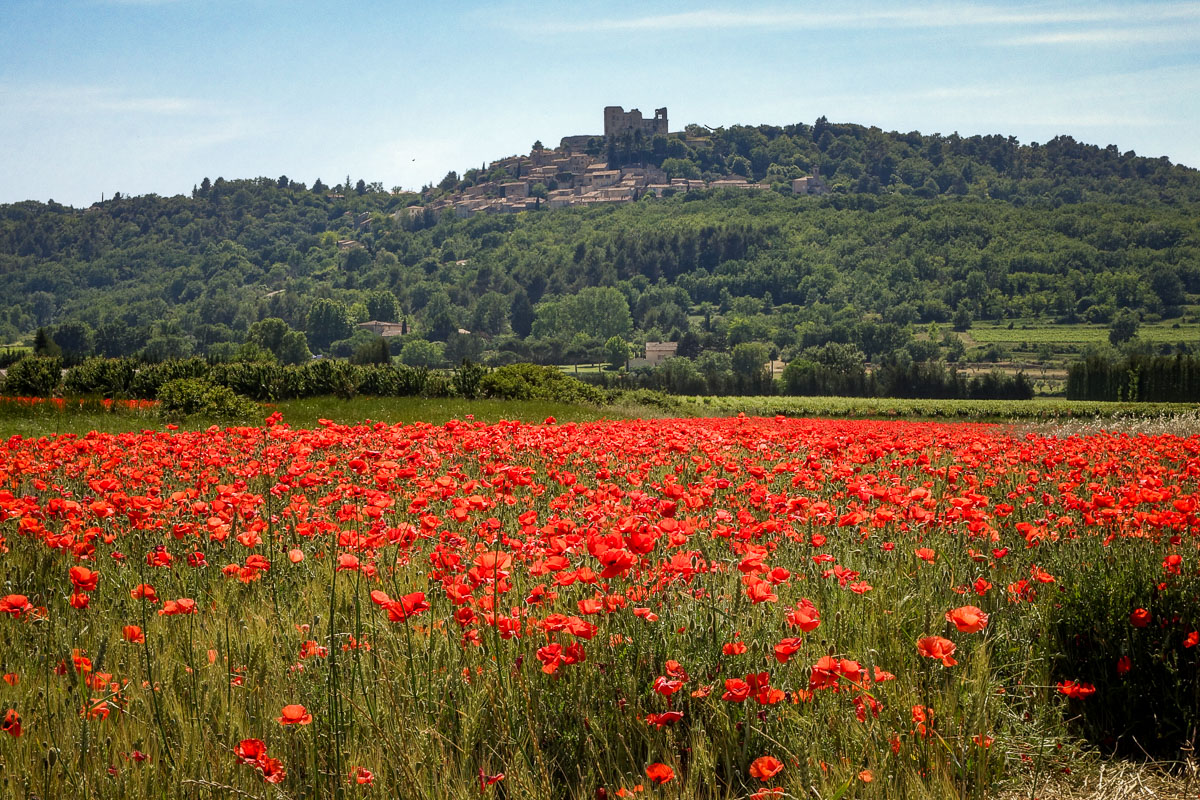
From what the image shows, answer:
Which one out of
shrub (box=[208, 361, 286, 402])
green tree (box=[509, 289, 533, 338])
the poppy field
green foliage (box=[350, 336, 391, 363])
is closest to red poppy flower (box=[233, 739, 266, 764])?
the poppy field

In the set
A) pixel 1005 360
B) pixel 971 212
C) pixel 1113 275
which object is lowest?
pixel 1005 360

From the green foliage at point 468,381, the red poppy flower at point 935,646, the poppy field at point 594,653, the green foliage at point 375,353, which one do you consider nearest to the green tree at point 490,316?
the green foliage at point 375,353

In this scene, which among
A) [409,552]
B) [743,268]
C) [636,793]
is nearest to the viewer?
[636,793]

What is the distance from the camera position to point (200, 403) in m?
18.4

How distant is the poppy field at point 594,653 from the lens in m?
2.81

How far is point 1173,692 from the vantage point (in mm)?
3617

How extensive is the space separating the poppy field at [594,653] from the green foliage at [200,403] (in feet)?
43.9

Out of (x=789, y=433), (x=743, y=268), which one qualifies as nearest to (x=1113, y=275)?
(x=743, y=268)

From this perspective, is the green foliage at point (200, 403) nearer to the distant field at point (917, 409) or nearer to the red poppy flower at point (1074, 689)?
the red poppy flower at point (1074, 689)

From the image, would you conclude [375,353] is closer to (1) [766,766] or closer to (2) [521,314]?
(1) [766,766]

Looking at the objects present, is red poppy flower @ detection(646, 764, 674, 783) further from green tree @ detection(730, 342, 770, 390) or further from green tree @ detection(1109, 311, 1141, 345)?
green tree @ detection(1109, 311, 1141, 345)

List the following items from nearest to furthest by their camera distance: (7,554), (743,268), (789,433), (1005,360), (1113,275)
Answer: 1. (7,554)
2. (789,433)
3. (1005,360)
4. (1113,275)
5. (743,268)

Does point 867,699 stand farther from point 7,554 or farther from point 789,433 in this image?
point 789,433

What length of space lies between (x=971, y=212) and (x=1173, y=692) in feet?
644
